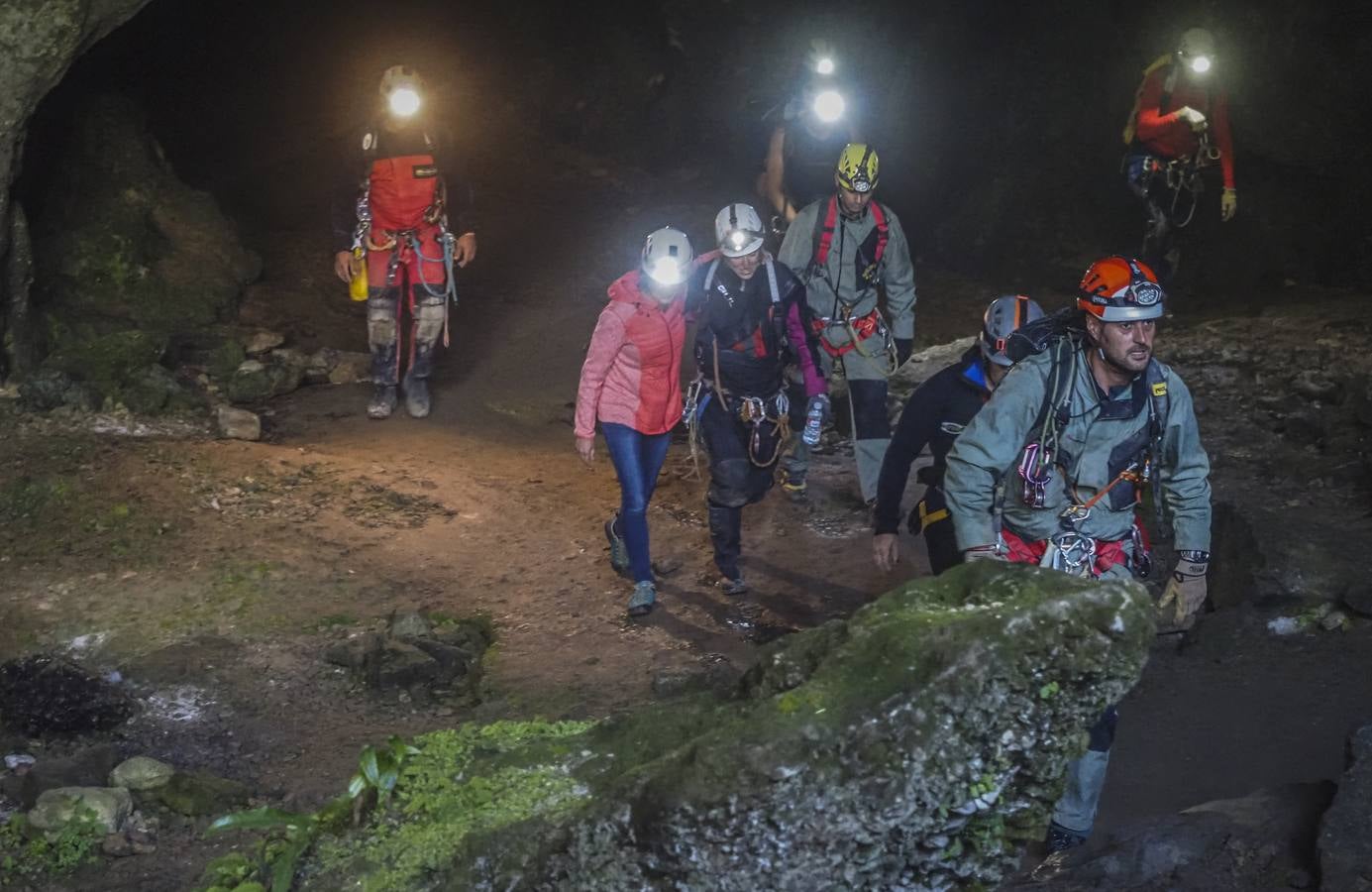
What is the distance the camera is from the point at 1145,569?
4809 mm

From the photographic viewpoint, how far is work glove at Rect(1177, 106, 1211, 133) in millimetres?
10836

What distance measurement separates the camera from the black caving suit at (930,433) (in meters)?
5.46

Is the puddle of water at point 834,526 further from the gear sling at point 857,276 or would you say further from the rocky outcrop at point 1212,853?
the rocky outcrop at point 1212,853

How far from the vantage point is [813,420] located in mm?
7949

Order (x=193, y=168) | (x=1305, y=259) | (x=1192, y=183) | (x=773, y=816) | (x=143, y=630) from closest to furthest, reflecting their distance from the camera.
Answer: (x=773, y=816) < (x=143, y=630) < (x=1192, y=183) < (x=1305, y=259) < (x=193, y=168)

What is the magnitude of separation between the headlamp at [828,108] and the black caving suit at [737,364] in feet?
8.86

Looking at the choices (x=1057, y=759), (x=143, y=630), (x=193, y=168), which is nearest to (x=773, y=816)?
(x=1057, y=759)

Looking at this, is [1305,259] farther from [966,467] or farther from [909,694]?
[909,694]

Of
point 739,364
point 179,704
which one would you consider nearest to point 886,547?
point 739,364

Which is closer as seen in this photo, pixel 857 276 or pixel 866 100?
pixel 857 276

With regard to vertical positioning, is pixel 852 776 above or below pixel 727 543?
above

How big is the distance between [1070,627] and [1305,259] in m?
9.84

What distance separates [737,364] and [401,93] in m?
3.58

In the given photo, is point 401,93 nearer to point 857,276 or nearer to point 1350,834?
point 857,276
